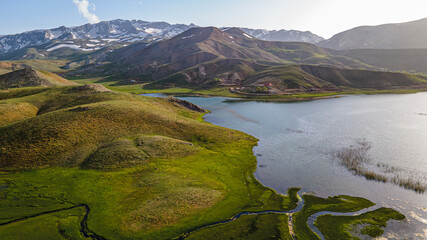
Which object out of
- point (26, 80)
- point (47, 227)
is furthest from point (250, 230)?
point (26, 80)

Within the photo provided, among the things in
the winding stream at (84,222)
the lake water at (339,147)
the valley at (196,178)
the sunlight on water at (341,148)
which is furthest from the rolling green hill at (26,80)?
the winding stream at (84,222)

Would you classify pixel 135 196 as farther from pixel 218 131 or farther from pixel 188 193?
pixel 218 131

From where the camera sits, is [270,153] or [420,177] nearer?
[420,177]

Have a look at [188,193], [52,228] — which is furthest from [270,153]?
[52,228]

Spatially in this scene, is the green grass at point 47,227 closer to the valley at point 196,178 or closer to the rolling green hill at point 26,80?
the valley at point 196,178

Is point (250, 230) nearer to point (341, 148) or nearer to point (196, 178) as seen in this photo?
point (196, 178)

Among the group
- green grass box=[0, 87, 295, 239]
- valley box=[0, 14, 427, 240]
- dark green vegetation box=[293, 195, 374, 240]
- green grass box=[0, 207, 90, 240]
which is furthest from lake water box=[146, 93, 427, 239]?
green grass box=[0, 207, 90, 240]
